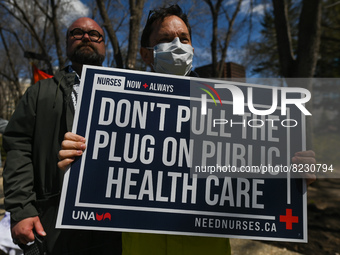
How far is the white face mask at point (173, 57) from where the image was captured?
168 centimetres

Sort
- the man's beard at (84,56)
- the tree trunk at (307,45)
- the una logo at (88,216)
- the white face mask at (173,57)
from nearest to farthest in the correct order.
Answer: the una logo at (88,216) < the white face mask at (173,57) < the man's beard at (84,56) < the tree trunk at (307,45)

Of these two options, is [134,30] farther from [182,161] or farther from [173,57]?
[182,161]

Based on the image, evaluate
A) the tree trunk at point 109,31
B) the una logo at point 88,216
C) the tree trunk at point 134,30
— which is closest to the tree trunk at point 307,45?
the tree trunk at point 134,30

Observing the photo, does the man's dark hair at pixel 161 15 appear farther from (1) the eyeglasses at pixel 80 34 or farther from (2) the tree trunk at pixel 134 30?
(2) the tree trunk at pixel 134 30

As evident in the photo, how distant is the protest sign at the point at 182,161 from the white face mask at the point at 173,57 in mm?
239

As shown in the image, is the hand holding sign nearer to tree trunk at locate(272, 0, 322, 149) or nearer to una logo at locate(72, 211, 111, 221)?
una logo at locate(72, 211, 111, 221)

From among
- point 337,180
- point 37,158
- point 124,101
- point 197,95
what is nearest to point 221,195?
point 197,95

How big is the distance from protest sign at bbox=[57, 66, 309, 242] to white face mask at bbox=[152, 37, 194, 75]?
0.78 feet

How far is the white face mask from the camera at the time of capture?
1.68 meters

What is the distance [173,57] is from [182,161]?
2.31 ft

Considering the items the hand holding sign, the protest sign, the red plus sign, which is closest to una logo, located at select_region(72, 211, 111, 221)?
the protest sign

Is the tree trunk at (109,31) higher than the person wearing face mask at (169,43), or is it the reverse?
the tree trunk at (109,31)

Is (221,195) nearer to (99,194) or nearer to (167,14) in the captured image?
(99,194)

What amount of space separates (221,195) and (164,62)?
3.02 ft
